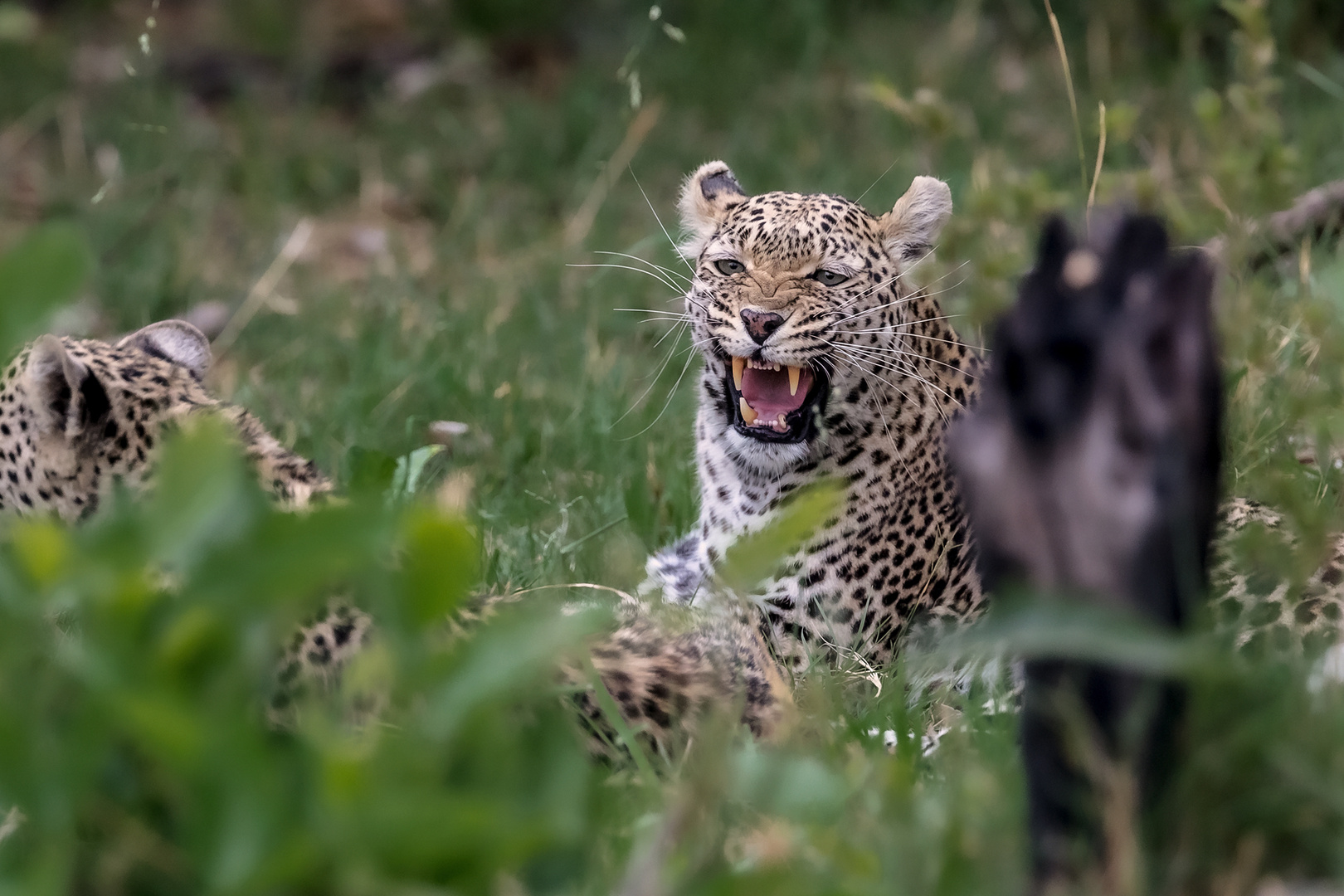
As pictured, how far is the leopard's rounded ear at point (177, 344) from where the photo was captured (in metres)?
4.48

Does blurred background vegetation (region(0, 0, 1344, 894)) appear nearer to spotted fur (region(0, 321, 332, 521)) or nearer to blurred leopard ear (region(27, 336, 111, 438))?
spotted fur (region(0, 321, 332, 521))

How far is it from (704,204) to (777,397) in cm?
87

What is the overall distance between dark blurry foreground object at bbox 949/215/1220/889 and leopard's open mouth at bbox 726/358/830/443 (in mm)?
2584

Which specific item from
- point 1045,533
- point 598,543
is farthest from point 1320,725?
point 598,543

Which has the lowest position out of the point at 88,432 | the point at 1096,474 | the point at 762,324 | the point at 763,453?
the point at 763,453

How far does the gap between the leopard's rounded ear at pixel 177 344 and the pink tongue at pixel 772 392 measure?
5.33ft

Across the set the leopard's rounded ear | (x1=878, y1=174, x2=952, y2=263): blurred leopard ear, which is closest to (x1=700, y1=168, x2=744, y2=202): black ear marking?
(x1=878, y1=174, x2=952, y2=263): blurred leopard ear

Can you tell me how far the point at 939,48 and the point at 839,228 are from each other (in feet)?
19.5

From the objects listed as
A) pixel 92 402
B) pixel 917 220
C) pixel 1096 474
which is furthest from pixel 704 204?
pixel 1096 474

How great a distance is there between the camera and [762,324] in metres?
4.80

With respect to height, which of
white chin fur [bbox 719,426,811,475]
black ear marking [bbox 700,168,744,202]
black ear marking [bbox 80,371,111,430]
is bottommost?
white chin fur [bbox 719,426,811,475]

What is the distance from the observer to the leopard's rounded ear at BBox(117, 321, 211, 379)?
4484 millimetres

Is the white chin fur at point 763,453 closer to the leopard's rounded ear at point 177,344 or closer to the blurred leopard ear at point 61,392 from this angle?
the leopard's rounded ear at point 177,344

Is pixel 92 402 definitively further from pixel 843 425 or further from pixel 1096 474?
pixel 1096 474
